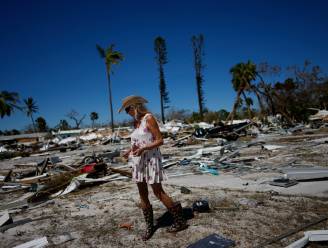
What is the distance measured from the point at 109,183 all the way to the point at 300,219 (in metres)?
4.72

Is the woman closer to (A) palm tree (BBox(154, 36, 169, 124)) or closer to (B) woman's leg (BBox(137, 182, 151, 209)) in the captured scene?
(B) woman's leg (BBox(137, 182, 151, 209))

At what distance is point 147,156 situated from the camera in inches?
120

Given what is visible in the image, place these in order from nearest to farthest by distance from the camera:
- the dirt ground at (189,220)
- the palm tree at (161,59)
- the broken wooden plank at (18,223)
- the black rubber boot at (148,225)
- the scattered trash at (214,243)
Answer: the scattered trash at (214,243) → the dirt ground at (189,220) → the black rubber boot at (148,225) → the broken wooden plank at (18,223) → the palm tree at (161,59)

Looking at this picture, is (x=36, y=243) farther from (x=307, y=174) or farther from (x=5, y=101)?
(x=5, y=101)

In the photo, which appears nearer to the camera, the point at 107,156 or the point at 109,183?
the point at 109,183

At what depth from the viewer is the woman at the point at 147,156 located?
300 cm

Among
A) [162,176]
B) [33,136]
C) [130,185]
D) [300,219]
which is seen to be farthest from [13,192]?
[33,136]

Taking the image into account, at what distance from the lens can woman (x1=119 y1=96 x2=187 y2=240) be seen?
2998 mm

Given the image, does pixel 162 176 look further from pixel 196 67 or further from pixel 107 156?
pixel 196 67

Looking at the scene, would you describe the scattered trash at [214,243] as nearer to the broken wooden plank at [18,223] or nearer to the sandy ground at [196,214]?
the sandy ground at [196,214]

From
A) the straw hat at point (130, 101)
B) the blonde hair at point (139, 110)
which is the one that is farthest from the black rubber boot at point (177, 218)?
the straw hat at point (130, 101)

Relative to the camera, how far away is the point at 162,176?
303cm

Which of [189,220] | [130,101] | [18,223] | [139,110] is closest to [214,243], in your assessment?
[189,220]

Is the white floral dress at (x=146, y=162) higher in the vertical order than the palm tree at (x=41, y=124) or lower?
lower
